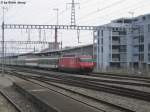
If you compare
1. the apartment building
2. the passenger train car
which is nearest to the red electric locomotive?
the passenger train car

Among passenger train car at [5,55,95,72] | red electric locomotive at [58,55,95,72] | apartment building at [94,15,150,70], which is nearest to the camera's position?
red electric locomotive at [58,55,95,72]

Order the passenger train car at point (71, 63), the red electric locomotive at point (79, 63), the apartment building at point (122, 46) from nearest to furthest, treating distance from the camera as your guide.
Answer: the red electric locomotive at point (79, 63) < the passenger train car at point (71, 63) < the apartment building at point (122, 46)

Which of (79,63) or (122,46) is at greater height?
(122,46)

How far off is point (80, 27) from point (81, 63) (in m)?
6.51

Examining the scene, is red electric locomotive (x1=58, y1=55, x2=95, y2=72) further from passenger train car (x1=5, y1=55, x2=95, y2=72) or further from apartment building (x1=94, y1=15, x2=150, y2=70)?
apartment building (x1=94, y1=15, x2=150, y2=70)

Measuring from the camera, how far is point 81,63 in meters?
51.5

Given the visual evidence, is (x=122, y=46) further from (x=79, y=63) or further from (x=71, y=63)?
(x=79, y=63)

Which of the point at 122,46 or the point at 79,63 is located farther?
the point at 122,46


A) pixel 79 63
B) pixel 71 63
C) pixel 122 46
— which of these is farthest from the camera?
pixel 122 46

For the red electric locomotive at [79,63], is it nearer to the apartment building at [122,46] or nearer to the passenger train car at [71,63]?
the passenger train car at [71,63]

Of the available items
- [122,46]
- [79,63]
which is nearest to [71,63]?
[79,63]

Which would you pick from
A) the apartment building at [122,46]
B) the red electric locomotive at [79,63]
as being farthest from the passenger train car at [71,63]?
the apartment building at [122,46]

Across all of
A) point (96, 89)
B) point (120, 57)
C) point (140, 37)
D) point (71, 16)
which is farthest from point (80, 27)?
point (120, 57)

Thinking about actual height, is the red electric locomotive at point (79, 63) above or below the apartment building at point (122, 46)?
below
